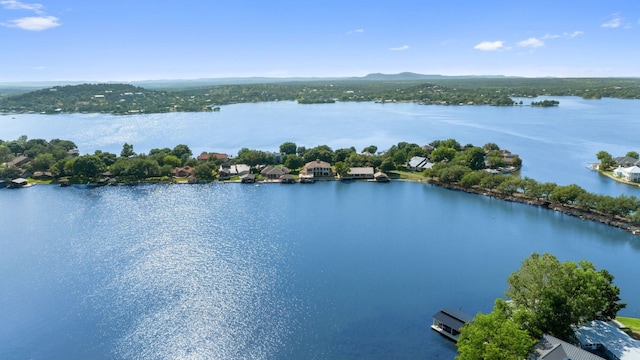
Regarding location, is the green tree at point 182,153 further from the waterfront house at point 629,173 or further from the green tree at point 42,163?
the waterfront house at point 629,173

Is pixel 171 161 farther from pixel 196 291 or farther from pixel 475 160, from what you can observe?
pixel 475 160

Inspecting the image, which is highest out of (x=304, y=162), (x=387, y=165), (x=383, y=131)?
(x=383, y=131)

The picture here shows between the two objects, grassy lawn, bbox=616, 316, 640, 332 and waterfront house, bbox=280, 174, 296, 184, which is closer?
grassy lawn, bbox=616, 316, 640, 332

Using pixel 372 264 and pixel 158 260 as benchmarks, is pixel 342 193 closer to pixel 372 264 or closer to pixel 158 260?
pixel 372 264

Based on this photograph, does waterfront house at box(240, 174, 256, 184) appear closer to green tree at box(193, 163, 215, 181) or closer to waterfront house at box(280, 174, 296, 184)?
waterfront house at box(280, 174, 296, 184)

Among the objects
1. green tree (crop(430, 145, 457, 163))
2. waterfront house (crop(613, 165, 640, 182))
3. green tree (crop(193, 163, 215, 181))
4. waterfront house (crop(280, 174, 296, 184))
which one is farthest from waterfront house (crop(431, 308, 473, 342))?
waterfront house (crop(613, 165, 640, 182))

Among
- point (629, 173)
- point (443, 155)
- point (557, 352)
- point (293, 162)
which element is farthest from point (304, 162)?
point (557, 352)
